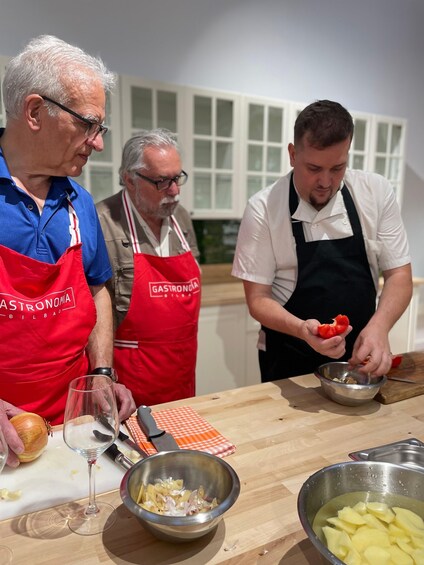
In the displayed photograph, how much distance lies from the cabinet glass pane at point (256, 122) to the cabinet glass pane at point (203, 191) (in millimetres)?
498

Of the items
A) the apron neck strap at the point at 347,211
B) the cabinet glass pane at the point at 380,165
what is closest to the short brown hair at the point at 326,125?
the apron neck strap at the point at 347,211

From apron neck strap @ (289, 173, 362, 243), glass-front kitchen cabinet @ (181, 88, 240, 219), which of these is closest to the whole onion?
apron neck strap @ (289, 173, 362, 243)

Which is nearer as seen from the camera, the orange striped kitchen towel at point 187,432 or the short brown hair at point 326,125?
the orange striped kitchen towel at point 187,432

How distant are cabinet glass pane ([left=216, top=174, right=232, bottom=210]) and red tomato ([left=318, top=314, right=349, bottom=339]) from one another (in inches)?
86.8

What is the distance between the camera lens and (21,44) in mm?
2893

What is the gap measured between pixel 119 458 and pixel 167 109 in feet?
8.60

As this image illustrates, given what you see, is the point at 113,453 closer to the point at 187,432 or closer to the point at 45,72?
the point at 187,432

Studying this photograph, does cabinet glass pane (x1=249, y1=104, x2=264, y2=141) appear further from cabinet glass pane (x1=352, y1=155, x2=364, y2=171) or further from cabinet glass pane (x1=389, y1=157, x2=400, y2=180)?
cabinet glass pane (x1=389, y1=157, x2=400, y2=180)

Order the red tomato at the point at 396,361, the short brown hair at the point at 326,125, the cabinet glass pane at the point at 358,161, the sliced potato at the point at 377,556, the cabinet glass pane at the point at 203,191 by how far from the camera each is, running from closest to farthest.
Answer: the sliced potato at the point at 377,556 → the short brown hair at the point at 326,125 → the red tomato at the point at 396,361 → the cabinet glass pane at the point at 203,191 → the cabinet glass pane at the point at 358,161

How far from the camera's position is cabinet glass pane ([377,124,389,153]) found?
409 centimetres

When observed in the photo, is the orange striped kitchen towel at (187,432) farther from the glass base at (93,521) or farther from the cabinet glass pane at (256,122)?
the cabinet glass pane at (256,122)

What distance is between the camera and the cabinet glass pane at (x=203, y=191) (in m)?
3.34

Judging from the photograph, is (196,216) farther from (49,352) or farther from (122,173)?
(49,352)

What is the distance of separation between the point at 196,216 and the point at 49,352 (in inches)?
84.1
